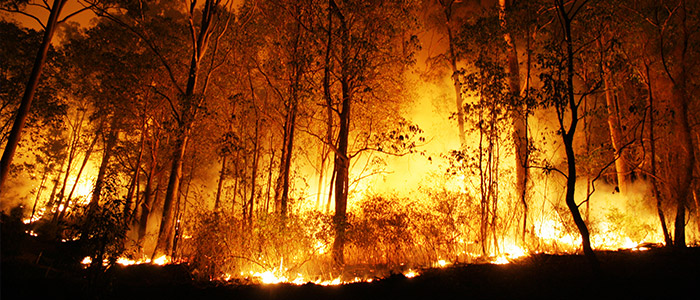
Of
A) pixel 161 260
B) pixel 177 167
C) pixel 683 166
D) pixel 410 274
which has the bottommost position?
pixel 161 260

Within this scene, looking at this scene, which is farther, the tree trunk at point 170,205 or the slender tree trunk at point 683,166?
the tree trunk at point 170,205

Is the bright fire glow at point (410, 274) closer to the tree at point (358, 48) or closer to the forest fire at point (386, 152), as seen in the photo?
the forest fire at point (386, 152)

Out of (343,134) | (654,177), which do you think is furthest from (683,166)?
(343,134)

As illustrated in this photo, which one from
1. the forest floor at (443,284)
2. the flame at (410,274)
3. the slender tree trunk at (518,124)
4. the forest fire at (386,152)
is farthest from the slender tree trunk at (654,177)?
the flame at (410,274)

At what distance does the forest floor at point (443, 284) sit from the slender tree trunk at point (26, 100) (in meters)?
2.12

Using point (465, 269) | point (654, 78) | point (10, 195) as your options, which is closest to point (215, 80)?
point (465, 269)

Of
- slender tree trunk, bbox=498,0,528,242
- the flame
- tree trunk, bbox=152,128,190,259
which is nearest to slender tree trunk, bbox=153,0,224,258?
tree trunk, bbox=152,128,190,259

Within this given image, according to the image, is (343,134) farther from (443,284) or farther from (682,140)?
(682,140)

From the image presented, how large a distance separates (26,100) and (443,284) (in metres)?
9.20

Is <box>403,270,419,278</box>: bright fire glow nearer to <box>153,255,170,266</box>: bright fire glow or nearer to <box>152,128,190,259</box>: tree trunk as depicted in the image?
<box>153,255,170,266</box>: bright fire glow

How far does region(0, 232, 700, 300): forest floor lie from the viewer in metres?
5.35

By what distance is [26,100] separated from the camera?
26.2ft

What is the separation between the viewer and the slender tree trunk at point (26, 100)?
767 cm

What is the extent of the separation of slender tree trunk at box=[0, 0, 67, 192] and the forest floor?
2.12m
